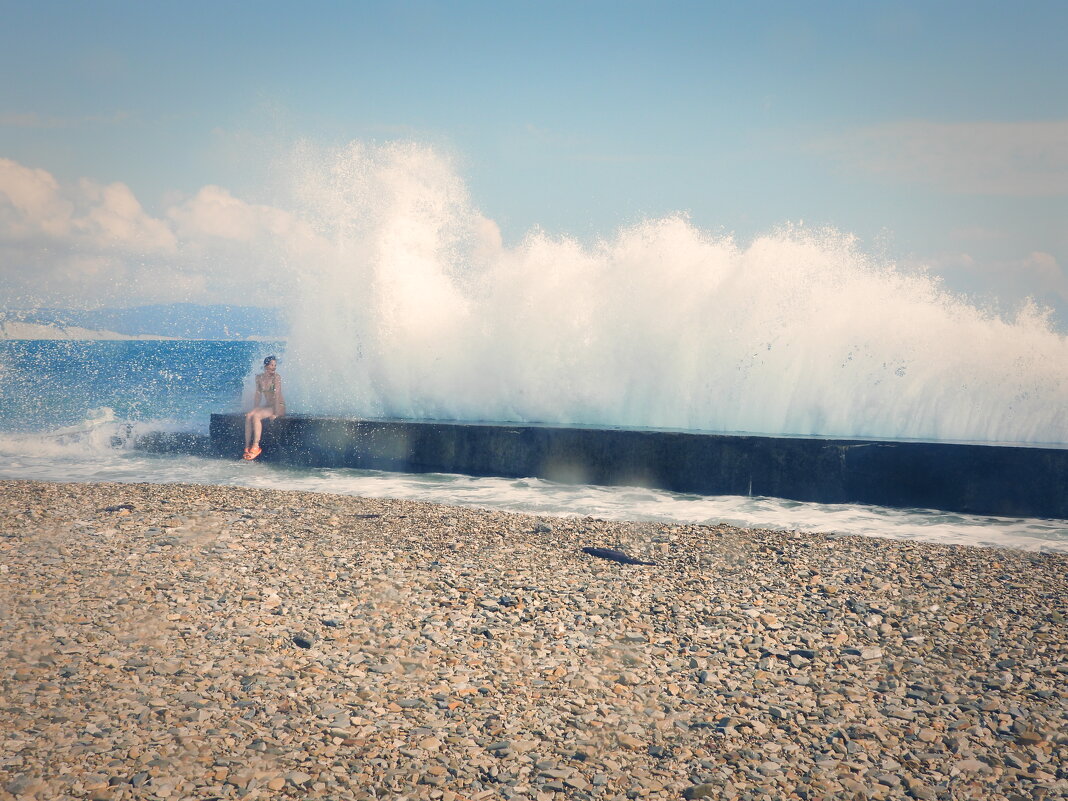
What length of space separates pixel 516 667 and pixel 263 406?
7.18 metres

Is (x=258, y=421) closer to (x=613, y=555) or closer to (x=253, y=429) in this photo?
(x=253, y=429)

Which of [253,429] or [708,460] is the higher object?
[708,460]

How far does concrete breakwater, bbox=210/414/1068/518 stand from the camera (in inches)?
259

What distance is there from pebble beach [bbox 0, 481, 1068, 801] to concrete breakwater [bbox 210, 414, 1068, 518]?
5.64ft

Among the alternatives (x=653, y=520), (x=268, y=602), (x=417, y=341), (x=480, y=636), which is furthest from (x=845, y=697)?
(x=417, y=341)

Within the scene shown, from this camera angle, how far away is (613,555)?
4.72m

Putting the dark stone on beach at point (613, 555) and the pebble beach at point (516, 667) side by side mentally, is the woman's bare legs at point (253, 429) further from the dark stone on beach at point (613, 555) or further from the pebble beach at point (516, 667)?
the dark stone on beach at point (613, 555)

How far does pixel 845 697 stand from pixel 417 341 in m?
8.44

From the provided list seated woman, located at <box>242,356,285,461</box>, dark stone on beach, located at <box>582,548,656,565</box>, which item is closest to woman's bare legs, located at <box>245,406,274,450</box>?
seated woman, located at <box>242,356,285,461</box>

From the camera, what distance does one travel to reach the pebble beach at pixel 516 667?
7.73 ft

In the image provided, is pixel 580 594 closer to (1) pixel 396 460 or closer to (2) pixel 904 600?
(2) pixel 904 600

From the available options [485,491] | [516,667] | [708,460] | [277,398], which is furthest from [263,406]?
[516,667]

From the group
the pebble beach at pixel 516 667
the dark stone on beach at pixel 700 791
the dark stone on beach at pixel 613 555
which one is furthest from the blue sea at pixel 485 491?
the dark stone on beach at pixel 700 791

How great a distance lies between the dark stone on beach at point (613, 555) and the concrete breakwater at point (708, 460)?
2.86 meters
